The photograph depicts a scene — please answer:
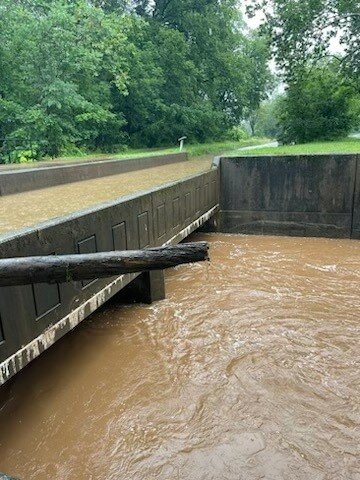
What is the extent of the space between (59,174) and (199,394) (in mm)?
5923

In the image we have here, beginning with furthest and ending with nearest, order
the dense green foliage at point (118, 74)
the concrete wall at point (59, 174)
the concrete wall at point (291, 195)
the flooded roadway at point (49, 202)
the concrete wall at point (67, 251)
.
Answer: the dense green foliage at point (118, 74)
the concrete wall at point (291, 195)
the concrete wall at point (59, 174)
the flooded roadway at point (49, 202)
the concrete wall at point (67, 251)

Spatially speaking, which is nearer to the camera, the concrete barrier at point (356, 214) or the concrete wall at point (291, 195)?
the concrete barrier at point (356, 214)

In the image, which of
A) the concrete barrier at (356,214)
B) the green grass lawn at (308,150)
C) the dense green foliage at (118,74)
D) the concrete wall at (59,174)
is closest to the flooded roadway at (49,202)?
the concrete wall at (59,174)

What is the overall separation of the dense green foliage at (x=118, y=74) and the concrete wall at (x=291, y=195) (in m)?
7.78

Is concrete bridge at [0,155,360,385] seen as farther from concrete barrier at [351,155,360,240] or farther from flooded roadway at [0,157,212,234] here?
flooded roadway at [0,157,212,234]

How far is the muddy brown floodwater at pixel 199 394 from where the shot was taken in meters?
3.07

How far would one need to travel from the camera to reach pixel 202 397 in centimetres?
378

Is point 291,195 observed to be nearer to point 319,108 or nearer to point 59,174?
point 59,174

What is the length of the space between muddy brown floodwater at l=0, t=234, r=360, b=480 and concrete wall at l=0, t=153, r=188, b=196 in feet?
10.1

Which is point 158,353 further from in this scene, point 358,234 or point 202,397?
point 358,234

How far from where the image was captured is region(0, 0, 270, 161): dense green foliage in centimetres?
1359

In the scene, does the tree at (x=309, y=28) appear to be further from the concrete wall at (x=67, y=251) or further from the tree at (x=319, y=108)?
the concrete wall at (x=67, y=251)

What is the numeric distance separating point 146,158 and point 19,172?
225 inches

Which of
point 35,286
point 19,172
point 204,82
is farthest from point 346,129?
point 35,286
